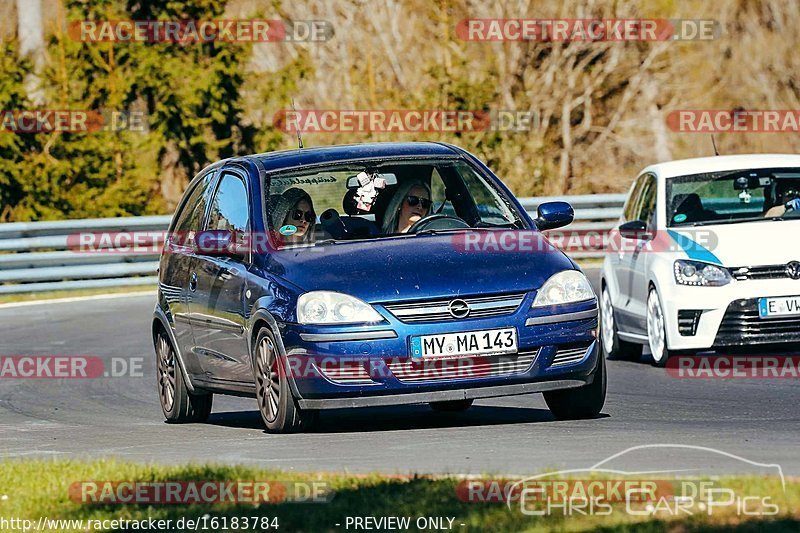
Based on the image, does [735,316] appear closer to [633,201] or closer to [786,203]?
[786,203]

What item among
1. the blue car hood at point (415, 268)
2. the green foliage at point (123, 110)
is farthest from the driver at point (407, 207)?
the green foliage at point (123, 110)

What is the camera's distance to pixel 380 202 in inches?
414

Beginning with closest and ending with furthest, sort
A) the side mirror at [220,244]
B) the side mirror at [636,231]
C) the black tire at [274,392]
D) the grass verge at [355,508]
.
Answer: the grass verge at [355,508], the black tire at [274,392], the side mirror at [220,244], the side mirror at [636,231]

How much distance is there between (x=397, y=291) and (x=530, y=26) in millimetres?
25484

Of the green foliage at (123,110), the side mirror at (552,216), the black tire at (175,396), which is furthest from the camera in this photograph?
the green foliage at (123,110)

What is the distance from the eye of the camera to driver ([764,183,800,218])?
1362cm

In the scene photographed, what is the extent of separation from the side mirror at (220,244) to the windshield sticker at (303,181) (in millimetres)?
449

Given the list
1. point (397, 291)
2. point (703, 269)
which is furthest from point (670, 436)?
point (703, 269)

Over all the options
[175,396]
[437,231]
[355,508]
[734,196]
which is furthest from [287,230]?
[734,196]

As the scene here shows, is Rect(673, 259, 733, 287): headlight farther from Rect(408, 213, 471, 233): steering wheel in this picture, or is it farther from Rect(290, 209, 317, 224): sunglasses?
Rect(290, 209, 317, 224): sunglasses

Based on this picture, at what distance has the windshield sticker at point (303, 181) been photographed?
10.5 m

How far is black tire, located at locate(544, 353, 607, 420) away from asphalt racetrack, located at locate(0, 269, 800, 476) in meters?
0.12

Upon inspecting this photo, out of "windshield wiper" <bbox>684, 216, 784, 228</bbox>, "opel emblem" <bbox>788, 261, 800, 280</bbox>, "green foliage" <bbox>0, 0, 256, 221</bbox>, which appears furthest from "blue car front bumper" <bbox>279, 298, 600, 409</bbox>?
"green foliage" <bbox>0, 0, 256, 221</bbox>

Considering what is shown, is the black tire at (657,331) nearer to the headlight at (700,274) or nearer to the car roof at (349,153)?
the headlight at (700,274)
